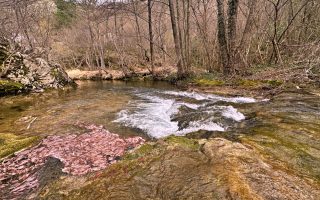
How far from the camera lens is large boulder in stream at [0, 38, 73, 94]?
1550 cm

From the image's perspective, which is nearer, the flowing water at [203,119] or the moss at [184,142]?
the moss at [184,142]

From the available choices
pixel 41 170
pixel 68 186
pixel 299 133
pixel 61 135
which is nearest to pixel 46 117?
pixel 61 135

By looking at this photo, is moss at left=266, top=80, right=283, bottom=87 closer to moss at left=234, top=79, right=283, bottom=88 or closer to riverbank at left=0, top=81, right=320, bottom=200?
moss at left=234, top=79, right=283, bottom=88

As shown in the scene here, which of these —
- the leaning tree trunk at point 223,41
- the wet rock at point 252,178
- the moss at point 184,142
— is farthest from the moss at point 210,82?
the wet rock at point 252,178

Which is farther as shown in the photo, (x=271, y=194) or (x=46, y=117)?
(x=46, y=117)

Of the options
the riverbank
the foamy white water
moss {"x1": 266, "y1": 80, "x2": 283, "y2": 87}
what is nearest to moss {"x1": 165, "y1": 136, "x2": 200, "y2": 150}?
the riverbank

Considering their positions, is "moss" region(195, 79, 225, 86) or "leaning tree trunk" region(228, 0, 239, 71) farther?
"leaning tree trunk" region(228, 0, 239, 71)

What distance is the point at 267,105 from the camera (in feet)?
30.1

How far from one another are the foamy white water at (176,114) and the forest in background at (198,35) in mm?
3610

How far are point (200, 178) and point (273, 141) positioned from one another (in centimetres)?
230

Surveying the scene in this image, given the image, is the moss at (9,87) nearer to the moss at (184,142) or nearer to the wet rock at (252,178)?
the moss at (184,142)

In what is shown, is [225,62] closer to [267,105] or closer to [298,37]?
[298,37]

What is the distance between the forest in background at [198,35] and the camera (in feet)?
51.2


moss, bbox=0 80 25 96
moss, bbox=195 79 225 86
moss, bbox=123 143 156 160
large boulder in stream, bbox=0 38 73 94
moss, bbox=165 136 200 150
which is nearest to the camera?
moss, bbox=123 143 156 160
